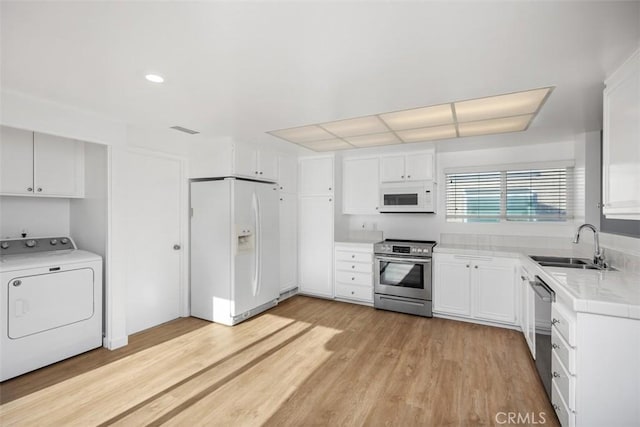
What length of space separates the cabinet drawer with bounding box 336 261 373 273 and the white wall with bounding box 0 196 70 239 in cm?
343

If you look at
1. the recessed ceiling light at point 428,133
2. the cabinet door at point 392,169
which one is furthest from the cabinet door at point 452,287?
the recessed ceiling light at point 428,133

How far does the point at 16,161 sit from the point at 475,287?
4986 millimetres

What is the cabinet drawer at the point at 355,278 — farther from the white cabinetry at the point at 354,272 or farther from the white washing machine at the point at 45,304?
the white washing machine at the point at 45,304

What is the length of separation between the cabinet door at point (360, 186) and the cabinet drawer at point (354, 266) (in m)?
0.83

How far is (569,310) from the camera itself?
180cm

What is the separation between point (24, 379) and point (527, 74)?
4.41 m

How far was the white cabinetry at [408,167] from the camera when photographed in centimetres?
419

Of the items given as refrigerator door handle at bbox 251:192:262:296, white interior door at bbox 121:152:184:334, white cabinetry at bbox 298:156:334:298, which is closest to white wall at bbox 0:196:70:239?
white interior door at bbox 121:152:184:334

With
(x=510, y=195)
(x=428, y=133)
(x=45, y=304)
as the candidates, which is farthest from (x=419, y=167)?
(x=45, y=304)

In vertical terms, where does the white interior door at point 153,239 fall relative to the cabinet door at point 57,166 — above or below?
below

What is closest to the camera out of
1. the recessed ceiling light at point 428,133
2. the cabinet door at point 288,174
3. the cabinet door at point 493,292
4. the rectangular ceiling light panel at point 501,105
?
the rectangular ceiling light panel at point 501,105

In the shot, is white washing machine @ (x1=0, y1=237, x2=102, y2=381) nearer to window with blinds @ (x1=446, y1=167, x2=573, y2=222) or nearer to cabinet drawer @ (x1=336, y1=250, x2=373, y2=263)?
cabinet drawer @ (x1=336, y1=250, x2=373, y2=263)

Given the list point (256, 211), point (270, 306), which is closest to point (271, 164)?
point (256, 211)

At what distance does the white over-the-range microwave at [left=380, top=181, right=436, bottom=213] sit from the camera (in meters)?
4.19
